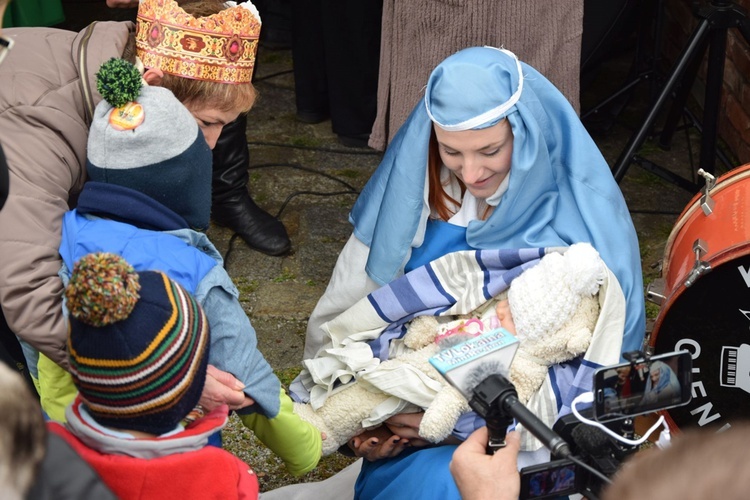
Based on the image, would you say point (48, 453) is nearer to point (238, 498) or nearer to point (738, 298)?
point (238, 498)

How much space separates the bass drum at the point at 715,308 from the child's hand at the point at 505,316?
0.62 metres

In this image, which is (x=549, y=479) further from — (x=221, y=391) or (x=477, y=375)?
(x=221, y=391)

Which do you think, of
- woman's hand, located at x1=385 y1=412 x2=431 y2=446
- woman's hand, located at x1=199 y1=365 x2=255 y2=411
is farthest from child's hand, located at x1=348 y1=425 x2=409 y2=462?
woman's hand, located at x1=199 y1=365 x2=255 y2=411

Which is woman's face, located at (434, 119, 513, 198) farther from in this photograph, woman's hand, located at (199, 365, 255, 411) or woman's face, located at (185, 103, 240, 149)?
woman's hand, located at (199, 365, 255, 411)

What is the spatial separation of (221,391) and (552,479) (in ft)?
2.35

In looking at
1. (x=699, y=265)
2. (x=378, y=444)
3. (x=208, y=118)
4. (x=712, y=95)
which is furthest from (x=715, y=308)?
(x=208, y=118)

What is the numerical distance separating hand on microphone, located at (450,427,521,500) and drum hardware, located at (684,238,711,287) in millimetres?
1167

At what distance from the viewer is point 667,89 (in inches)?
143

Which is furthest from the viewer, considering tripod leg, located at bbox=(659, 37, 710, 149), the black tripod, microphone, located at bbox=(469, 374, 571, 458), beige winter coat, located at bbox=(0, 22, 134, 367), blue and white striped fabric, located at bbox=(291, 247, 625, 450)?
tripod leg, located at bbox=(659, 37, 710, 149)

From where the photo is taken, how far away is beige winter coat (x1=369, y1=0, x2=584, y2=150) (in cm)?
308

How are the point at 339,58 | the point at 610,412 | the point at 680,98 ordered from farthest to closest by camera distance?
the point at 339,58, the point at 680,98, the point at 610,412

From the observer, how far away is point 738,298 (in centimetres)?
263

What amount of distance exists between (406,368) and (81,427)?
0.90 m

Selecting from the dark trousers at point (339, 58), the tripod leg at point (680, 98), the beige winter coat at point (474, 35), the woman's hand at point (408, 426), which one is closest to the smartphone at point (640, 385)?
the woman's hand at point (408, 426)
